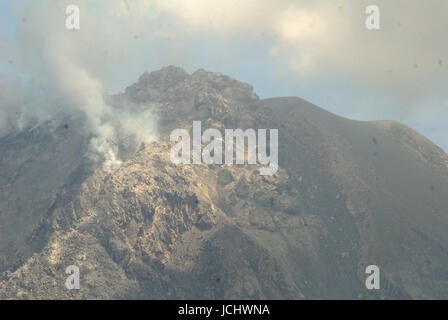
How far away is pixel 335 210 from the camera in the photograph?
106m

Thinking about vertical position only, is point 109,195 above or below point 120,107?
below

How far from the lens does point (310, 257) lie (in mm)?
92312

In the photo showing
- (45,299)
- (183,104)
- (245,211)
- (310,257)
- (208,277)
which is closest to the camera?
(45,299)

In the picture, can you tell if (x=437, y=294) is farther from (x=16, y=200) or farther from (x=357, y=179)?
(x=16, y=200)

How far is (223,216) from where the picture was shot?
97.8 metres

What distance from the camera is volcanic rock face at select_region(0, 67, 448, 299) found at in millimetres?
82812

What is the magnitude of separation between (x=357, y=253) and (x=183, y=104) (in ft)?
205

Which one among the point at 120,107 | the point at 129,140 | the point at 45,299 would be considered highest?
the point at 120,107

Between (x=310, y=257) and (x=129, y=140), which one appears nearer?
(x=310, y=257)

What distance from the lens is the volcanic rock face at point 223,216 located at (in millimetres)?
82812
